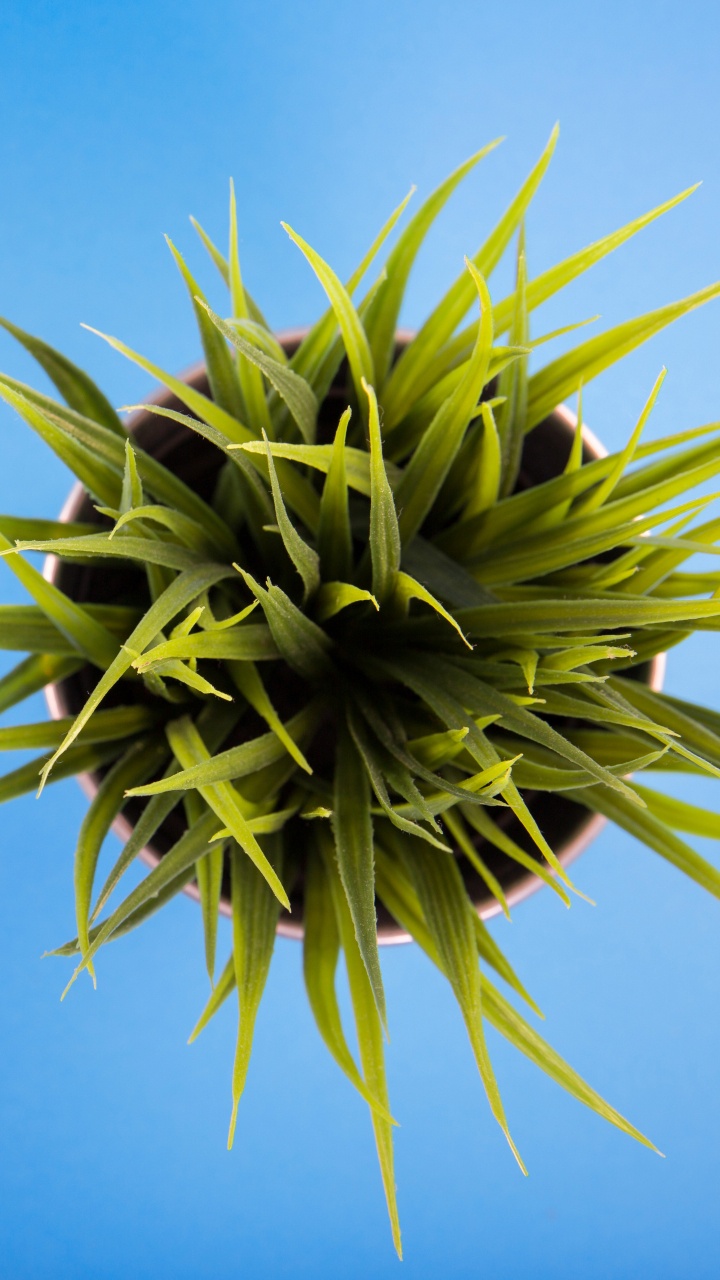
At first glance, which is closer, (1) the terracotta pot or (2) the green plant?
(2) the green plant

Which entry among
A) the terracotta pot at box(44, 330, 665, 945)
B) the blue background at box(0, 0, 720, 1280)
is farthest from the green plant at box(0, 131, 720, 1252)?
the blue background at box(0, 0, 720, 1280)

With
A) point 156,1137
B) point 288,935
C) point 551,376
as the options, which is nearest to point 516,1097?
point 156,1137

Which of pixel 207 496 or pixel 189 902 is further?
pixel 189 902

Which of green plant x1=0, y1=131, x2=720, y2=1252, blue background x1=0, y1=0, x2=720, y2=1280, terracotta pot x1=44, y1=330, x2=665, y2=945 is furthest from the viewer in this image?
blue background x1=0, y1=0, x2=720, y2=1280

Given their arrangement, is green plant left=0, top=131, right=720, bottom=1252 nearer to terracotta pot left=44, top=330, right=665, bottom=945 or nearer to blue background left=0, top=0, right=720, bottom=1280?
terracotta pot left=44, top=330, right=665, bottom=945

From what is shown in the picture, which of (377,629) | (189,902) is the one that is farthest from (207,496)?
(189,902)

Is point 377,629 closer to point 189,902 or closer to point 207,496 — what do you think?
point 207,496

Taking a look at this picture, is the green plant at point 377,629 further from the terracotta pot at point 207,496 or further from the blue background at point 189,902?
the blue background at point 189,902
